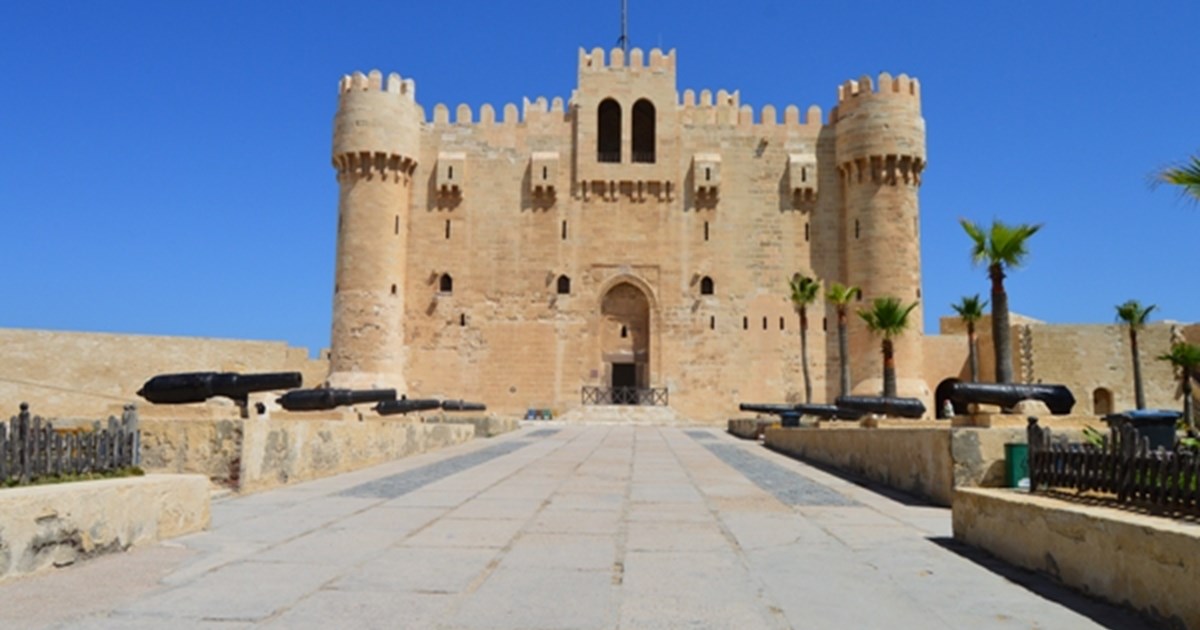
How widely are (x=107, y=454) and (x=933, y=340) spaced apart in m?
30.8

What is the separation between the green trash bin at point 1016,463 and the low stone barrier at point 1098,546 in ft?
1.98

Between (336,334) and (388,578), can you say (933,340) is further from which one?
(388,578)

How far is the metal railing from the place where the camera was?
97.6 ft

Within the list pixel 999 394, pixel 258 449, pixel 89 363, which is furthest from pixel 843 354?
pixel 89 363

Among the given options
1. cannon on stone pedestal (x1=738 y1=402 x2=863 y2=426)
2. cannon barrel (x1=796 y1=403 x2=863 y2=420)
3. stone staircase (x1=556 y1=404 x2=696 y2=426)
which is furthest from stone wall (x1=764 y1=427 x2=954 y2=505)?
stone staircase (x1=556 y1=404 x2=696 y2=426)

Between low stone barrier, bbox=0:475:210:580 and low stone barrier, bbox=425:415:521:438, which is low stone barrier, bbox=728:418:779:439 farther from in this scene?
low stone barrier, bbox=0:475:210:580

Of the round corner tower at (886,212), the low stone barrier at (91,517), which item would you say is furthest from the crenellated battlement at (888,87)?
the low stone barrier at (91,517)

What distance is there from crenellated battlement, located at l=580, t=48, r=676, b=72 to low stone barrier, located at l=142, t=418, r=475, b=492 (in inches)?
945

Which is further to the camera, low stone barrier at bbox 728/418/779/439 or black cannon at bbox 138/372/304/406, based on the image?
low stone barrier at bbox 728/418/779/439

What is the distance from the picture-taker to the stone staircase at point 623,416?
27016mm

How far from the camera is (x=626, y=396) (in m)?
30.6

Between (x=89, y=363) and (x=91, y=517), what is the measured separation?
25.4 metres

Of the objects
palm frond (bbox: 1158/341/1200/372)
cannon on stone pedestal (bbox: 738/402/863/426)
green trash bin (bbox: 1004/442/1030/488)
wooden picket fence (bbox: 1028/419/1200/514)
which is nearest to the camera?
wooden picket fence (bbox: 1028/419/1200/514)

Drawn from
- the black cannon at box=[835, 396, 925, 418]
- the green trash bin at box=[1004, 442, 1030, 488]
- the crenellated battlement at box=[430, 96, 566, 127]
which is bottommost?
the green trash bin at box=[1004, 442, 1030, 488]
